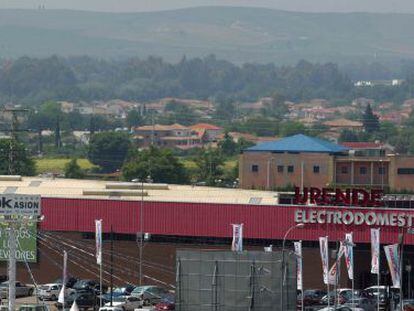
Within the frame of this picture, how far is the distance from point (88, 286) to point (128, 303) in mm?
6223

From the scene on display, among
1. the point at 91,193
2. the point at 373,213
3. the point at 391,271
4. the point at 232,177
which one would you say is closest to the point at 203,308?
the point at 391,271

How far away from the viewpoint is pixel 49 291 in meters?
80.6

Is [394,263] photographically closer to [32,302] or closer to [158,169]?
[32,302]

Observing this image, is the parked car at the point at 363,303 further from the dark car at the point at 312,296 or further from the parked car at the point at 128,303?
the parked car at the point at 128,303

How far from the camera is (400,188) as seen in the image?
136 metres

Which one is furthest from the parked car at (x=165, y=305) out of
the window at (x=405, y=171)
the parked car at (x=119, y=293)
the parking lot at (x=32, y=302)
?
the window at (x=405, y=171)

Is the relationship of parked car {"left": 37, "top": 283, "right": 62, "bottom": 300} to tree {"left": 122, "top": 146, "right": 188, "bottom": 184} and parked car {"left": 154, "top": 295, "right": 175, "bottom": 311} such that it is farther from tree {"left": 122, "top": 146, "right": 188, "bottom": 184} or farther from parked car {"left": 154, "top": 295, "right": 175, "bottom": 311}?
tree {"left": 122, "top": 146, "right": 188, "bottom": 184}

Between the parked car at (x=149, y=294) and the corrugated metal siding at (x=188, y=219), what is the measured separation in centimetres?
737

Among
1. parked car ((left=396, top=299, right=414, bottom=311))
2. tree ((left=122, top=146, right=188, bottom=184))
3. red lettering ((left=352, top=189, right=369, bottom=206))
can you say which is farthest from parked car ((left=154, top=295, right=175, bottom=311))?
tree ((left=122, top=146, right=188, bottom=184))

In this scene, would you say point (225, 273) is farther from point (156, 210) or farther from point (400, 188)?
point (400, 188)

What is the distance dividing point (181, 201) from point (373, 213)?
9872 millimetres

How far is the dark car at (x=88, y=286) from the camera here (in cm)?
8012

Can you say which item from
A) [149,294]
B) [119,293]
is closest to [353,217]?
[149,294]

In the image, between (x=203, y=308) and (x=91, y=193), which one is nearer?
(x=203, y=308)
